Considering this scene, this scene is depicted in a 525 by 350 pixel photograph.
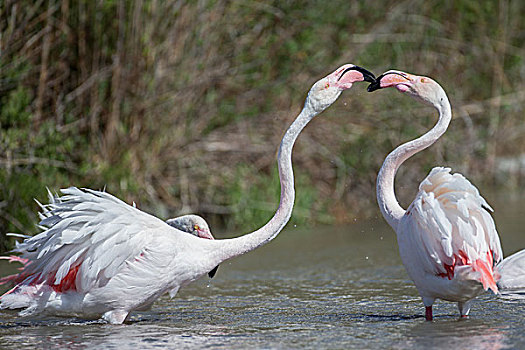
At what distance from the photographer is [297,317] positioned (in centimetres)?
469

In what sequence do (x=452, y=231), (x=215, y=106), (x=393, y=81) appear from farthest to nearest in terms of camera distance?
(x=215, y=106), (x=393, y=81), (x=452, y=231)

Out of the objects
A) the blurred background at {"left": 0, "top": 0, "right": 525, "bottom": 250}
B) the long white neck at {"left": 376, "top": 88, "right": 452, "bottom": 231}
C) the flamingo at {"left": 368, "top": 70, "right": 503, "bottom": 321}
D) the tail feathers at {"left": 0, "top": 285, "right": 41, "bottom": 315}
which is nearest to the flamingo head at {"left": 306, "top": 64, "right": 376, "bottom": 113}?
the long white neck at {"left": 376, "top": 88, "right": 452, "bottom": 231}

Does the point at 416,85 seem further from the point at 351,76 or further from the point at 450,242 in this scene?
the point at 450,242

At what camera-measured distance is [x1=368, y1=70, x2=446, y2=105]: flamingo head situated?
191 inches

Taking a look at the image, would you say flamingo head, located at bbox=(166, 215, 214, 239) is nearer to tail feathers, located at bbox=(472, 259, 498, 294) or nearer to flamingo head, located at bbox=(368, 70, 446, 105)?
flamingo head, located at bbox=(368, 70, 446, 105)

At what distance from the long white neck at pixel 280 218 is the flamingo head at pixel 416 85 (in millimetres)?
490

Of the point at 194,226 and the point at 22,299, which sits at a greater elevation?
the point at 194,226

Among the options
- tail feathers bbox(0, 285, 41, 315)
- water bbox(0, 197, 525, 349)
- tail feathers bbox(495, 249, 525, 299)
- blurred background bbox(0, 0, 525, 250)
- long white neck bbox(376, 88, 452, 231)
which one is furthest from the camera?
blurred background bbox(0, 0, 525, 250)

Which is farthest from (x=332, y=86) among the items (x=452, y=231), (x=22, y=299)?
(x=22, y=299)

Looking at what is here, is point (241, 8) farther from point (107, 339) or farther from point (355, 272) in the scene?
point (107, 339)

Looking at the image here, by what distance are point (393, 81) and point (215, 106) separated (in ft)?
13.2

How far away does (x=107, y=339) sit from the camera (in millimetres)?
4238

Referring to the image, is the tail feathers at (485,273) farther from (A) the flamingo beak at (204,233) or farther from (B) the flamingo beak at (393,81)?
(A) the flamingo beak at (204,233)

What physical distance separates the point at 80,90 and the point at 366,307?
3807mm
